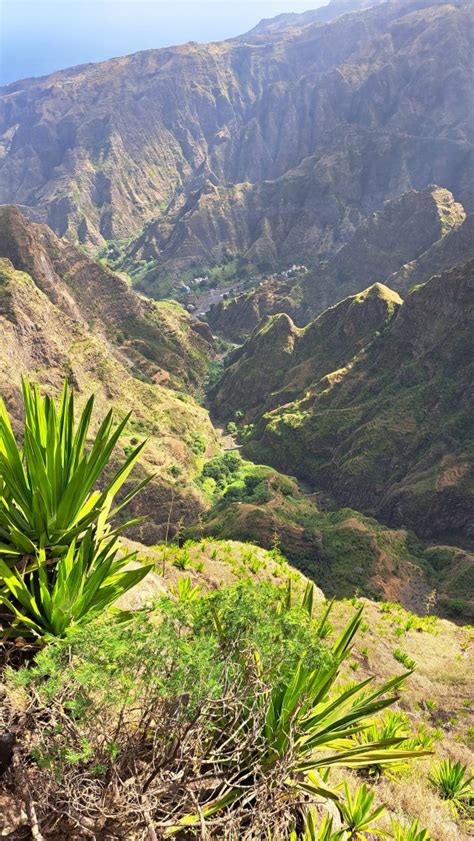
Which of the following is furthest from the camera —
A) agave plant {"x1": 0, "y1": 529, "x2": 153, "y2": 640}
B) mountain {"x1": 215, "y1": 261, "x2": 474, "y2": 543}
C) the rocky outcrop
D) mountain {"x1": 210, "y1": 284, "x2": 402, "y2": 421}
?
mountain {"x1": 210, "y1": 284, "x2": 402, "y2": 421}

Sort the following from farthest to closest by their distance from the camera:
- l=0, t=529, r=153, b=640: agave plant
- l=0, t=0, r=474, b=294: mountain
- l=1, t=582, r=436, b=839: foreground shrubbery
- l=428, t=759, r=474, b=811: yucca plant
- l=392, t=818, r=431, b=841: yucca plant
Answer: l=0, t=0, r=474, b=294: mountain
l=428, t=759, r=474, b=811: yucca plant
l=0, t=529, r=153, b=640: agave plant
l=392, t=818, r=431, b=841: yucca plant
l=1, t=582, r=436, b=839: foreground shrubbery

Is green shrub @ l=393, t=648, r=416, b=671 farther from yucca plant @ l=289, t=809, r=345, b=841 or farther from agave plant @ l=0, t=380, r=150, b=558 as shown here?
agave plant @ l=0, t=380, r=150, b=558

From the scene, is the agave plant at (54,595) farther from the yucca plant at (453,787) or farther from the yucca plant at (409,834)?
the yucca plant at (453,787)

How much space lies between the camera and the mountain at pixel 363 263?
292ft

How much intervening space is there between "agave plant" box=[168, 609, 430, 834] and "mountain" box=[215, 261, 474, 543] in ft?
114

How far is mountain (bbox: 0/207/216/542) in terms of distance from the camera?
36969 mm

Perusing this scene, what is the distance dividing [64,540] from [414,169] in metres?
157

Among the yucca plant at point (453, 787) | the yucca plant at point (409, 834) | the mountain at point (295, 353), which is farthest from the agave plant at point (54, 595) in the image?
the mountain at point (295, 353)

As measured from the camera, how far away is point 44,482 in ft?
13.5

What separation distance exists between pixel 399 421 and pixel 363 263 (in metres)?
61.5

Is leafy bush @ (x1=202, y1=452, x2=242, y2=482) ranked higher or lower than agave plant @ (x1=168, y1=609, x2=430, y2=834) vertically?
lower

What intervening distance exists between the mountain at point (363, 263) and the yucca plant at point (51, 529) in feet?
295

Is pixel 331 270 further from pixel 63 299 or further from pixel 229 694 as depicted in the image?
pixel 229 694

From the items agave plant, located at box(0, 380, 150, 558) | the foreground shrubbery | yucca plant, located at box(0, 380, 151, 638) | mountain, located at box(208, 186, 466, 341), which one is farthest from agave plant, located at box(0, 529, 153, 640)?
mountain, located at box(208, 186, 466, 341)
